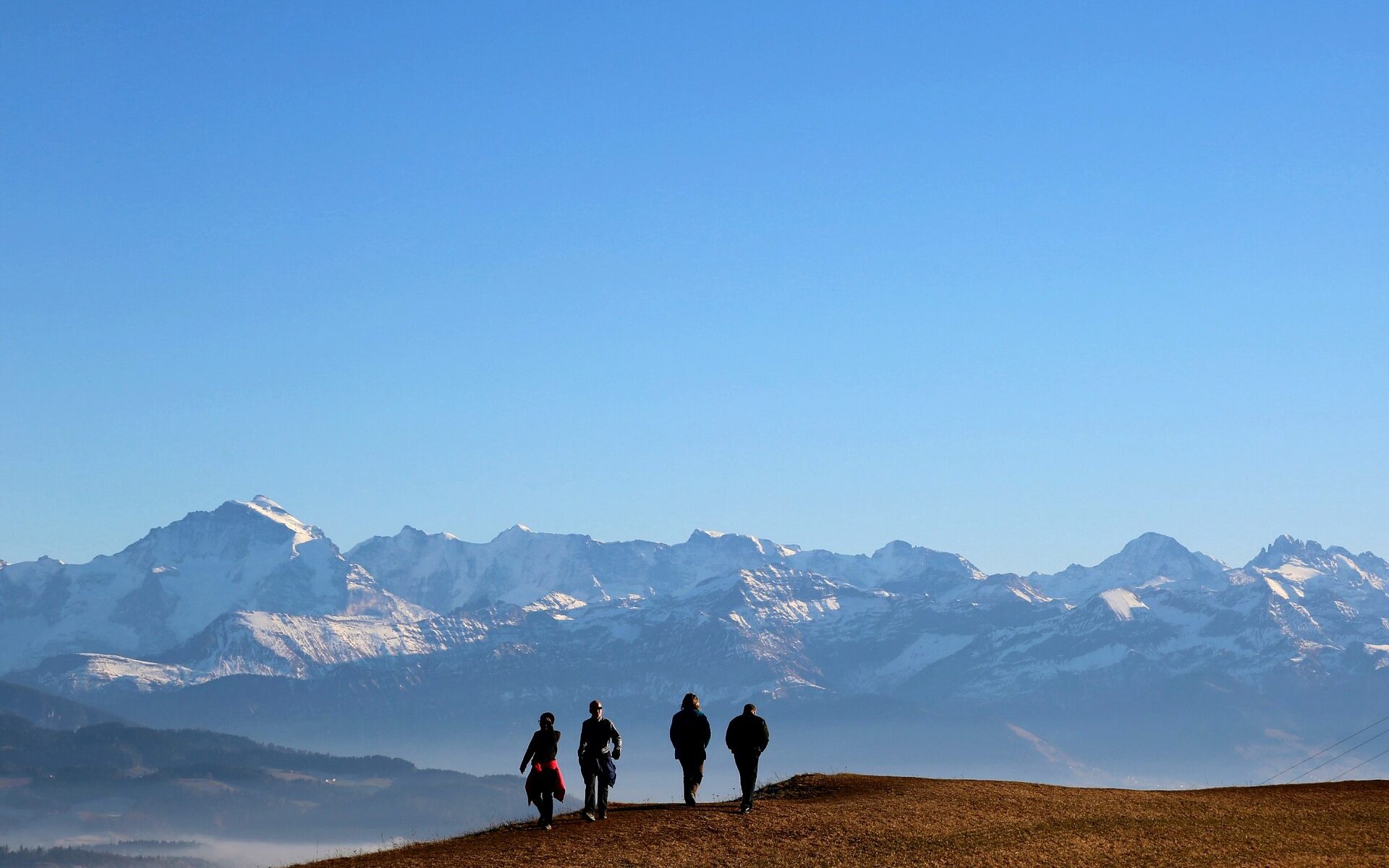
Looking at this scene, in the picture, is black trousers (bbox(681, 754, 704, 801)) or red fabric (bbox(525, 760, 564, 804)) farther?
black trousers (bbox(681, 754, 704, 801))

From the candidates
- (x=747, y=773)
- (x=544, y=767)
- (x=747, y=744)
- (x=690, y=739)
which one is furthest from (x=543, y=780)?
(x=747, y=773)

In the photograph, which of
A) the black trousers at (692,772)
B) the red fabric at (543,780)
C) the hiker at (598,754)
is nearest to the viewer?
the red fabric at (543,780)

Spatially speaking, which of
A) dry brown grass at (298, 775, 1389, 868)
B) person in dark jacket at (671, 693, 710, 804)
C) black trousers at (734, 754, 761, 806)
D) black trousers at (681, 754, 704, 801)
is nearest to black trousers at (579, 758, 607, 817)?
dry brown grass at (298, 775, 1389, 868)

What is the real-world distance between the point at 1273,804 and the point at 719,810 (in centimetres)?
1993

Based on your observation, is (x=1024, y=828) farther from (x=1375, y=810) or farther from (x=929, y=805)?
(x=1375, y=810)

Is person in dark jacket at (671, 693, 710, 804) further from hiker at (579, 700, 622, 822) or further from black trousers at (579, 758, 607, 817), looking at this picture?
black trousers at (579, 758, 607, 817)

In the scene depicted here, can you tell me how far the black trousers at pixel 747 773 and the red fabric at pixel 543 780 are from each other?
5.93 meters

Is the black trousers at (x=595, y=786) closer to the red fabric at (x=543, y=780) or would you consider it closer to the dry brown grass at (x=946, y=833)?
the dry brown grass at (x=946, y=833)

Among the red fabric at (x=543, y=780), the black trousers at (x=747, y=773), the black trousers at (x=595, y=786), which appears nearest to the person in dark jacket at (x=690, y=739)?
the black trousers at (x=747, y=773)

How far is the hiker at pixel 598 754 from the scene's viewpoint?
43750mm

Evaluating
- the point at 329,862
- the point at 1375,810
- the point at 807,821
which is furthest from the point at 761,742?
the point at 1375,810

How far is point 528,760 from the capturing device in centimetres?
4238

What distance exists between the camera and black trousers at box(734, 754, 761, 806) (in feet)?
151

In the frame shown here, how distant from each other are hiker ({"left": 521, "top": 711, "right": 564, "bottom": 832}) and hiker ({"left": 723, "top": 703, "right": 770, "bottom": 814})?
571 cm
